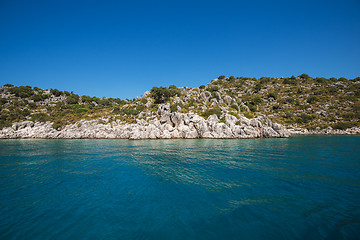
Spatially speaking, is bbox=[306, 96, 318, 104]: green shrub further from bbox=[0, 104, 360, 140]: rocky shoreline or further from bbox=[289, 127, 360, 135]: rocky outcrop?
bbox=[0, 104, 360, 140]: rocky shoreline

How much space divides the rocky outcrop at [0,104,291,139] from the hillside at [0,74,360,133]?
472 centimetres

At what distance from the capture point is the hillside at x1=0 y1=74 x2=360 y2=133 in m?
69.8

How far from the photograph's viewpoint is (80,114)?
280ft

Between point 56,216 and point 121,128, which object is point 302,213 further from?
point 121,128

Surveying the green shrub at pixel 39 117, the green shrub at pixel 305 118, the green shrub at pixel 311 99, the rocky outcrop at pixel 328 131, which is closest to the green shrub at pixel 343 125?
the rocky outcrop at pixel 328 131

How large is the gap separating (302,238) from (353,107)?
105252 millimetres

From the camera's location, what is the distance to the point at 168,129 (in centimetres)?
5725

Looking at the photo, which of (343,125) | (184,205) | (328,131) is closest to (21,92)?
(184,205)

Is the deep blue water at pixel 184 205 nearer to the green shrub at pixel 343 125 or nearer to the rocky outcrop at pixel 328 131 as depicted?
the rocky outcrop at pixel 328 131

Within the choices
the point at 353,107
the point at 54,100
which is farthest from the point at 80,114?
the point at 353,107

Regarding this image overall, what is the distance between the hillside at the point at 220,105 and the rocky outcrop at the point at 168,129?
472 centimetres

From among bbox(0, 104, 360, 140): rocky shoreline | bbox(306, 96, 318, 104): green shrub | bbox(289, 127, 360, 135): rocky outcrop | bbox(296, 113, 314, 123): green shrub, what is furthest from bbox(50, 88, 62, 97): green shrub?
bbox(306, 96, 318, 104): green shrub

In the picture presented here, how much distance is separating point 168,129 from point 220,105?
3119cm

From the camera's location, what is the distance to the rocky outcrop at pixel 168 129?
53.6 meters
